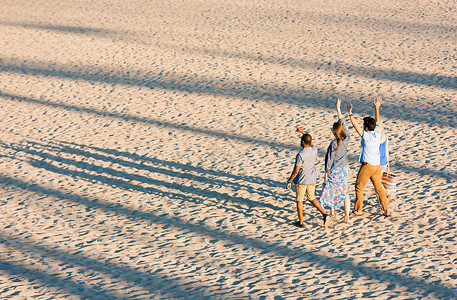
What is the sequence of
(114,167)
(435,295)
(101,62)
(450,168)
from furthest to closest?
(101,62), (114,167), (450,168), (435,295)

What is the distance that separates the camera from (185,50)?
57.7 ft

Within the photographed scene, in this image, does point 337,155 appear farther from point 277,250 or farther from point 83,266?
point 83,266

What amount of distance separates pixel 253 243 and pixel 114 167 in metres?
4.06

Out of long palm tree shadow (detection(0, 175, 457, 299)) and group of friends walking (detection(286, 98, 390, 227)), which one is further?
group of friends walking (detection(286, 98, 390, 227))

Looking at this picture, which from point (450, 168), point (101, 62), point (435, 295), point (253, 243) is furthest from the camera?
point (101, 62)

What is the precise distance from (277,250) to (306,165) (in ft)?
4.35

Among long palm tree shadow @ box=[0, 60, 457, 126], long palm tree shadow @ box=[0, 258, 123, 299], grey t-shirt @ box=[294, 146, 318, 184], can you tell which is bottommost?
long palm tree shadow @ box=[0, 258, 123, 299]

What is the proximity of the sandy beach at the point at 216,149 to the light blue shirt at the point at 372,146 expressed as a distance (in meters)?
1.07

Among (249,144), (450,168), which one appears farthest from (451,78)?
(249,144)

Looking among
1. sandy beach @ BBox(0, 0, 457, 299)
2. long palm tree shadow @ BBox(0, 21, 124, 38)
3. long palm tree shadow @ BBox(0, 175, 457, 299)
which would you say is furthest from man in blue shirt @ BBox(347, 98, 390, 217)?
long palm tree shadow @ BBox(0, 21, 124, 38)

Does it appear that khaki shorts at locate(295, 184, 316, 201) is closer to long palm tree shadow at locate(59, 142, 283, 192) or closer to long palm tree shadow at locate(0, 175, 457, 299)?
long palm tree shadow at locate(0, 175, 457, 299)

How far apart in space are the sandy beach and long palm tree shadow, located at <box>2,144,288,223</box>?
0.04m

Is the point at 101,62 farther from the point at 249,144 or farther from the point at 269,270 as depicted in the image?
the point at 269,270

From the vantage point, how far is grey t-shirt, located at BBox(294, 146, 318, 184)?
312 inches
